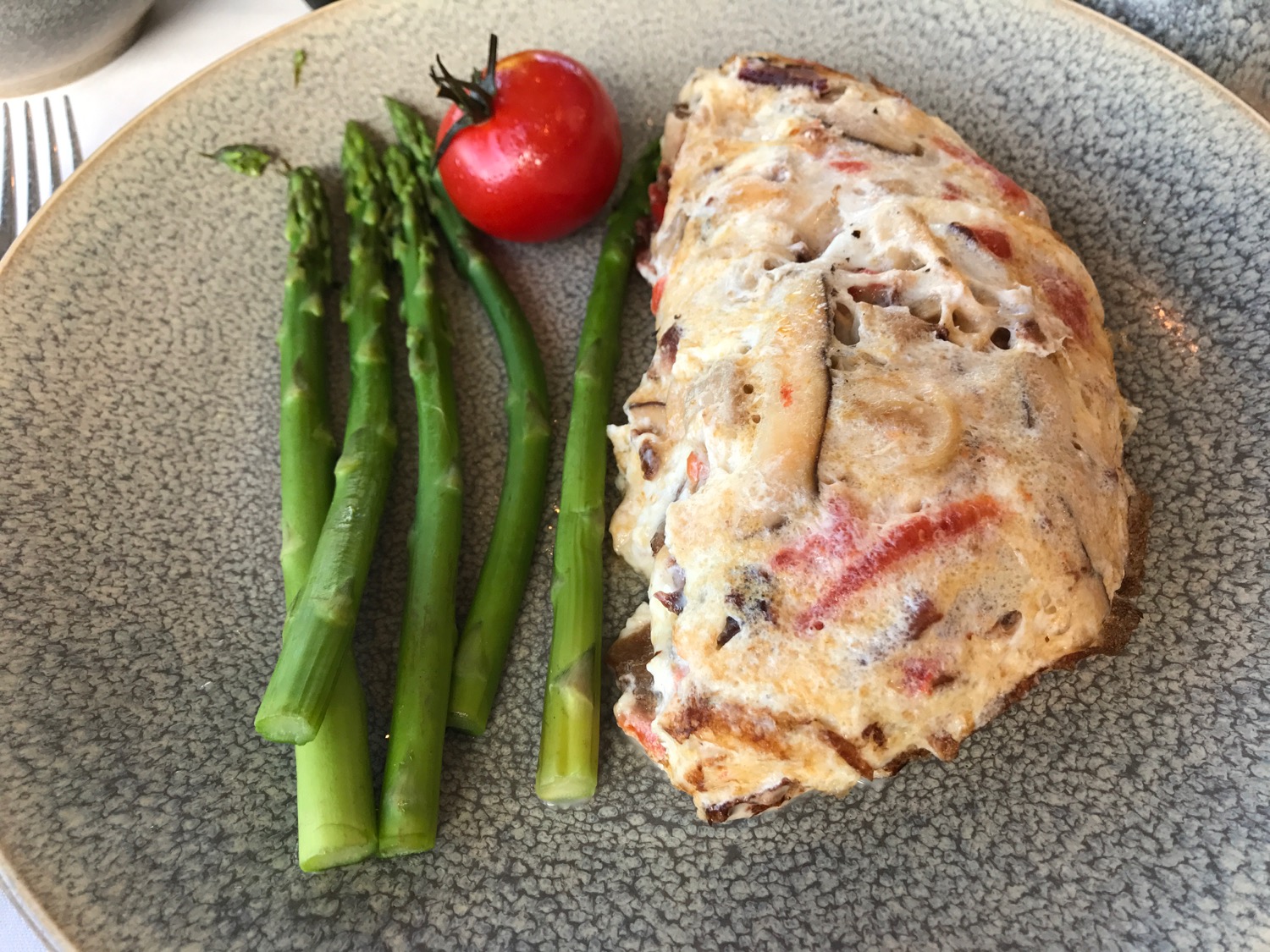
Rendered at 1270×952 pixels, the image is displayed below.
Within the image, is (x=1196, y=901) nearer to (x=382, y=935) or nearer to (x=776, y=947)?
(x=776, y=947)

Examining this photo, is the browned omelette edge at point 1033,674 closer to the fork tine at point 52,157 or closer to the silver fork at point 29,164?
the silver fork at point 29,164

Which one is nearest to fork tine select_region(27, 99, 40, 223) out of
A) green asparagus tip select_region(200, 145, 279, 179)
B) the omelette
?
green asparagus tip select_region(200, 145, 279, 179)

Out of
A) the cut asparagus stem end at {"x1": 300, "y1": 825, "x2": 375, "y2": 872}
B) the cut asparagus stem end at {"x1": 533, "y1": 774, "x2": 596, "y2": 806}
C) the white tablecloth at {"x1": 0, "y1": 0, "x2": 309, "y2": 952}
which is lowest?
the cut asparagus stem end at {"x1": 533, "y1": 774, "x2": 596, "y2": 806}

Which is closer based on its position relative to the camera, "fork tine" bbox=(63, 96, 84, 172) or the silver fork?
the silver fork

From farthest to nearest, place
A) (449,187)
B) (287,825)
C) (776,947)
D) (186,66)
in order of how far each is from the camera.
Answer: (186,66), (449,187), (287,825), (776,947)

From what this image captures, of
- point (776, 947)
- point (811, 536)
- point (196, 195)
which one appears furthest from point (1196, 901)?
point (196, 195)

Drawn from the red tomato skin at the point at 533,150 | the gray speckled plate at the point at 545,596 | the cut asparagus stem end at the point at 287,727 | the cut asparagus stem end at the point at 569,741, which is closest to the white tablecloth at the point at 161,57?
the gray speckled plate at the point at 545,596

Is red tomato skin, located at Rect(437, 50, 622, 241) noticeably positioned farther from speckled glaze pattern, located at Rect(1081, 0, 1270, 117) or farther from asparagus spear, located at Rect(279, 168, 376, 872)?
speckled glaze pattern, located at Rect(1081, 0, 1270, 117)
